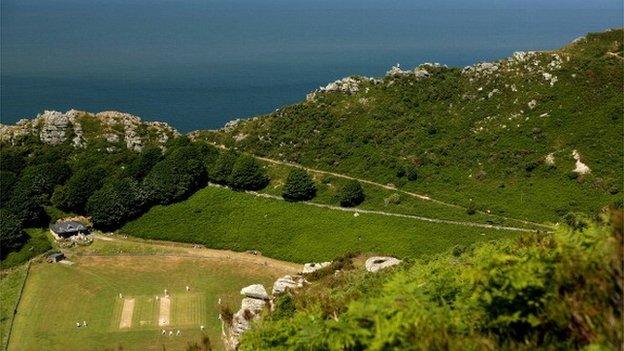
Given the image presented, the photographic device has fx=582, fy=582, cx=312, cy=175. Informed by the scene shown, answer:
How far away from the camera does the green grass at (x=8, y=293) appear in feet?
166

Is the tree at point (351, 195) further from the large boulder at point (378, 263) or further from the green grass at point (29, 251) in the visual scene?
the green grass at point (29, 251)

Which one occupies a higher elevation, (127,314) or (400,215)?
(400,215)

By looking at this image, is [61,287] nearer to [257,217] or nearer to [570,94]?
[257,217]

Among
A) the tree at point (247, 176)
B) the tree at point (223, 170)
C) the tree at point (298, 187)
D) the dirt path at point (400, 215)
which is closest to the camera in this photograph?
the dirt path at point (400, 215)

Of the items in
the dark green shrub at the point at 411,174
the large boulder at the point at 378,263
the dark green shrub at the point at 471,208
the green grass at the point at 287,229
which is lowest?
the green grass at the point at 287,229

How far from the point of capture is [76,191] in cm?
7150

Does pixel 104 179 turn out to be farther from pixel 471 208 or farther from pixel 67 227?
pixel 471 208

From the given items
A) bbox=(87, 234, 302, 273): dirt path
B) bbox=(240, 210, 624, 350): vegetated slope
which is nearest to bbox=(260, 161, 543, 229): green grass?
bbox=(87, 234, 302, 273): dirt path

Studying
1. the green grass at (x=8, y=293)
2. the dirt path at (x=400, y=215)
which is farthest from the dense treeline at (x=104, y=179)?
the green grass at (x=8, y=293)

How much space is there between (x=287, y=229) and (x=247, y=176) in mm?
10591

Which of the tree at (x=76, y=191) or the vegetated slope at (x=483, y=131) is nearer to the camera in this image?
the vegetated slope at (x=483, y=131)

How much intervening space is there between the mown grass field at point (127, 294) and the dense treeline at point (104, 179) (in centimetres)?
625

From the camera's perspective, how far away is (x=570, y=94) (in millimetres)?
71812

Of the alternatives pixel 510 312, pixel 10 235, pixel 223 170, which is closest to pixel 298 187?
pixel 223 170
